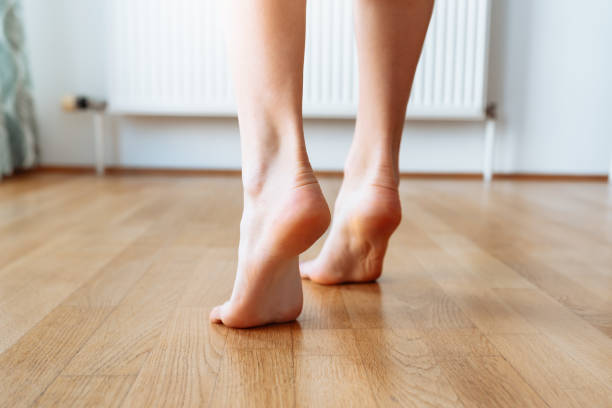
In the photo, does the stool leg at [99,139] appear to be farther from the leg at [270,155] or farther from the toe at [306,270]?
the leg at [270,155]

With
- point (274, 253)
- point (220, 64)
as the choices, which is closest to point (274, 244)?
point (274, 253)

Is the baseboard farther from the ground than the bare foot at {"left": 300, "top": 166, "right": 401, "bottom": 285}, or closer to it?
closer to it

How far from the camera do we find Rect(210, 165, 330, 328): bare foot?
659mm

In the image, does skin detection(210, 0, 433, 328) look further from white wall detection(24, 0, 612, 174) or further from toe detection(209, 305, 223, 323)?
white wall detection(24, 0, 612, 174)

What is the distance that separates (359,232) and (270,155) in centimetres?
23

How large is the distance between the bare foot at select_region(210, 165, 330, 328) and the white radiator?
1.77 metres

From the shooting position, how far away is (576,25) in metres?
2.50

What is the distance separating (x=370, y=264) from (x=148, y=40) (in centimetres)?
183

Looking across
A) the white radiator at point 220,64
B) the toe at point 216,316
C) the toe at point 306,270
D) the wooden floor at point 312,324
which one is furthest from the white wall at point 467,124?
the toe at point 216,316

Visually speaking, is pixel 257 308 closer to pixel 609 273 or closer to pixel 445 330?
pixel 445 330

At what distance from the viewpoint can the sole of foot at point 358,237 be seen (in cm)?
84

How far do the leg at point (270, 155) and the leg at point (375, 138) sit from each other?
0.18 metres

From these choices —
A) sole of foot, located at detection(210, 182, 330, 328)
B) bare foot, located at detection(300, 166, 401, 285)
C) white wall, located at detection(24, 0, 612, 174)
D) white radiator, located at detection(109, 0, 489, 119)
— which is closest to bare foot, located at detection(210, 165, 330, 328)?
sole of foot, located at detection(210, 182, 330, 328)

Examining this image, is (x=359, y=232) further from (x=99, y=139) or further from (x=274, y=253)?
(x=99, y=139)
